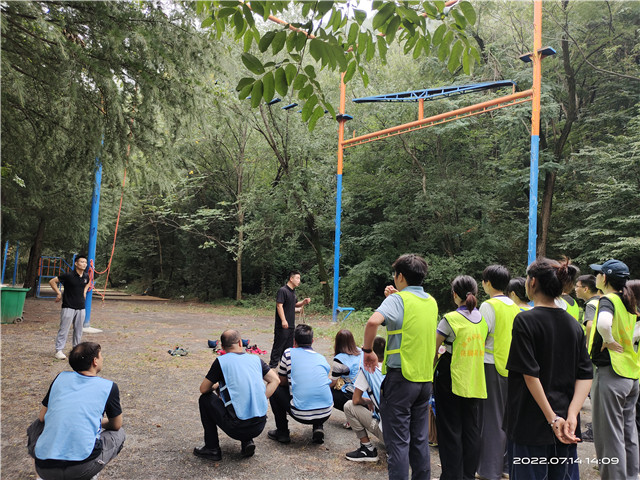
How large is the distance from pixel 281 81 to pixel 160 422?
13.1 feet

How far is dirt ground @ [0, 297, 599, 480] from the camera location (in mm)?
3826

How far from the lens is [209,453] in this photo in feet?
13.2

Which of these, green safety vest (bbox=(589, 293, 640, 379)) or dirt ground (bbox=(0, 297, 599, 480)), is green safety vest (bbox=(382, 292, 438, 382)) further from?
green safety vest (bbox=(589, 293, 640, 379))

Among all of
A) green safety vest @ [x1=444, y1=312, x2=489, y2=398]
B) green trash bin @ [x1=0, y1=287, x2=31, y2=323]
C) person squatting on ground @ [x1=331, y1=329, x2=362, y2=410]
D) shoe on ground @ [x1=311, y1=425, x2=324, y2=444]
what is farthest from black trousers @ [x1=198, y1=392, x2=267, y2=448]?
green trash bin @ [x1=0, y1=287, x2=31, y2=323]

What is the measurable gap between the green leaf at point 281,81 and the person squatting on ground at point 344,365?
9.08 ft

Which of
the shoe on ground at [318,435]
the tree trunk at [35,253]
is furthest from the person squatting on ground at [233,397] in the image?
the tree trunk at [35,253]

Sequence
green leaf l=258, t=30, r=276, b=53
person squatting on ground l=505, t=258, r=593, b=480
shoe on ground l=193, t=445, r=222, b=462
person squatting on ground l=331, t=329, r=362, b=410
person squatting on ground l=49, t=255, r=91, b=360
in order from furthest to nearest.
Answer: person squatting on ground l=49, t=255, r=91, b=360 < person squatting on ground l=331, t=329, r=362, b=410 < shoe on ground l=193, t=445, r=222, b=462 < green leaf l=258, t=30, r=276, b=53 < person squatting on ground l=505, t=258, r=593, b=480

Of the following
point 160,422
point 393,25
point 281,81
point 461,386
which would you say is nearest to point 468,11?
point 393,25

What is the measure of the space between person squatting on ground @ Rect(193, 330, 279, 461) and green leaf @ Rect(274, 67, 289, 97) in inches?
84.1

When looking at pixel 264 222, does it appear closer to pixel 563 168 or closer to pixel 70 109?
pixel 563 168

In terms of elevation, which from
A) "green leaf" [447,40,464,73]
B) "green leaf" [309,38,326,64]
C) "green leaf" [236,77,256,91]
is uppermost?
"green leaf" [447,40,464,73]

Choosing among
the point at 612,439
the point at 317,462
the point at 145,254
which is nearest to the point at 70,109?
the point at 317,462

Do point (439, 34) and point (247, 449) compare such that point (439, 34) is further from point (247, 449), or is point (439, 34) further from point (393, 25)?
point (247, 449)

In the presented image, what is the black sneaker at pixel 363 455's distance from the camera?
4.13 metres
